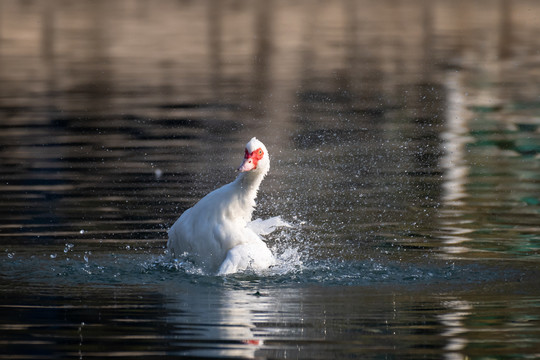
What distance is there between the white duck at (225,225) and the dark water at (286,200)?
203 mm

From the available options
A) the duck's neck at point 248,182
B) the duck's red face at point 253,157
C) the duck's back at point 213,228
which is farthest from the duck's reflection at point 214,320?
the duck's red face at point 253,157

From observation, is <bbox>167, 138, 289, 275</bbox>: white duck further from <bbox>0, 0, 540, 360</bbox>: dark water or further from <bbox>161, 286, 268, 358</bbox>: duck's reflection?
<bbox>161, 286, 268, 358</bbox>: duck's reflection

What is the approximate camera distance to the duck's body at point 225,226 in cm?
1162

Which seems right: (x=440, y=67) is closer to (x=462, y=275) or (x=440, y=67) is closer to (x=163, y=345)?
(x=462, y=275)

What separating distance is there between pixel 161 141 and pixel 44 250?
26.0ft

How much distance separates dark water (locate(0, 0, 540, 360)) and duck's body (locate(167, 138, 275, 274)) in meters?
0.20

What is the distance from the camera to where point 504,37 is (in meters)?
41.0

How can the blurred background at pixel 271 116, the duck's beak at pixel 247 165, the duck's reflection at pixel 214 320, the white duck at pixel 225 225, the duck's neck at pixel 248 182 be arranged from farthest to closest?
the blurred background at pixel 271 116
the duck's neck at pixel 248 182
the white duck at pixel 225 225
the duck's beak at pixel 247 165
the duck's reflection at pixel 214 320

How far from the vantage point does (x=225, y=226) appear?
11.7 meters

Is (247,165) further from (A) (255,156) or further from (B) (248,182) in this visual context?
(B) (248,182)

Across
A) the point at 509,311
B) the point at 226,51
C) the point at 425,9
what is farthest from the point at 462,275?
the point at 425,9

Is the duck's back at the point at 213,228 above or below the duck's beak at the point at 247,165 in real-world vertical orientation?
below

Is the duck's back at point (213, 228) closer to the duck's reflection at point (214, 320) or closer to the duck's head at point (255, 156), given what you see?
the duck's head at point (255, 156)

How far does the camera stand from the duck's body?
11625 millimetres
